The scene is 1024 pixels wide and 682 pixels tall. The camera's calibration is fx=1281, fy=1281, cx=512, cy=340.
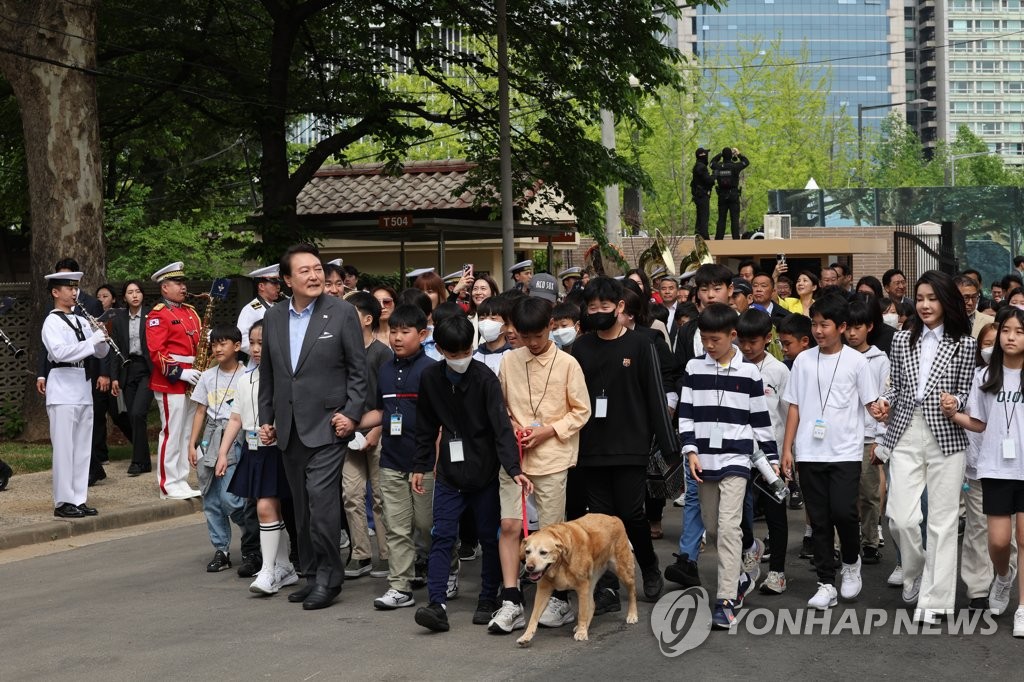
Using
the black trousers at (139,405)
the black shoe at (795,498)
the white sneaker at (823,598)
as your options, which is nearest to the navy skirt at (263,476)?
the white sneaker at (823,598)

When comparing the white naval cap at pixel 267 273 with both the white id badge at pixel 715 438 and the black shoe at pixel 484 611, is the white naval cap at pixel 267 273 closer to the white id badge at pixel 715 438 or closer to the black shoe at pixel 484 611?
the black shoe at pixel 484 611

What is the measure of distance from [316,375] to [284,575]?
1.50 m

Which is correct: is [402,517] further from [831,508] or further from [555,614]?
[831,508]

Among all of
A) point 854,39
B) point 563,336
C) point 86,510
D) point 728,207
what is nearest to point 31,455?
point 86,510

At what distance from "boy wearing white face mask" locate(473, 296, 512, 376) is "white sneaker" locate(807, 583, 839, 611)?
8.25 feet

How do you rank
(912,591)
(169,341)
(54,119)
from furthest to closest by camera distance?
(54,119)
(169,341)
(912,591)

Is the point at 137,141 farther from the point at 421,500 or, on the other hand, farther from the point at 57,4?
the point at 421,500

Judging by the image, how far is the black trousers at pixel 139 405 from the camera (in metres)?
13.9

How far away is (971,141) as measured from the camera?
297 ft

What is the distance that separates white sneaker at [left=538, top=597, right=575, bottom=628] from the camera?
23.9ft

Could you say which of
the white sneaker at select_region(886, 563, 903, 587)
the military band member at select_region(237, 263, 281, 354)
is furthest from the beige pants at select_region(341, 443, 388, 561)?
the white sneaker at select_region(886, 563, 903, 587)

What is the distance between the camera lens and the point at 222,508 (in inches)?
359

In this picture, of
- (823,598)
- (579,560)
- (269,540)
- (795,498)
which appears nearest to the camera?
(579,560)

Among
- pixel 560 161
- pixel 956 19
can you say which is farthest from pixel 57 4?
pixel 956 19
